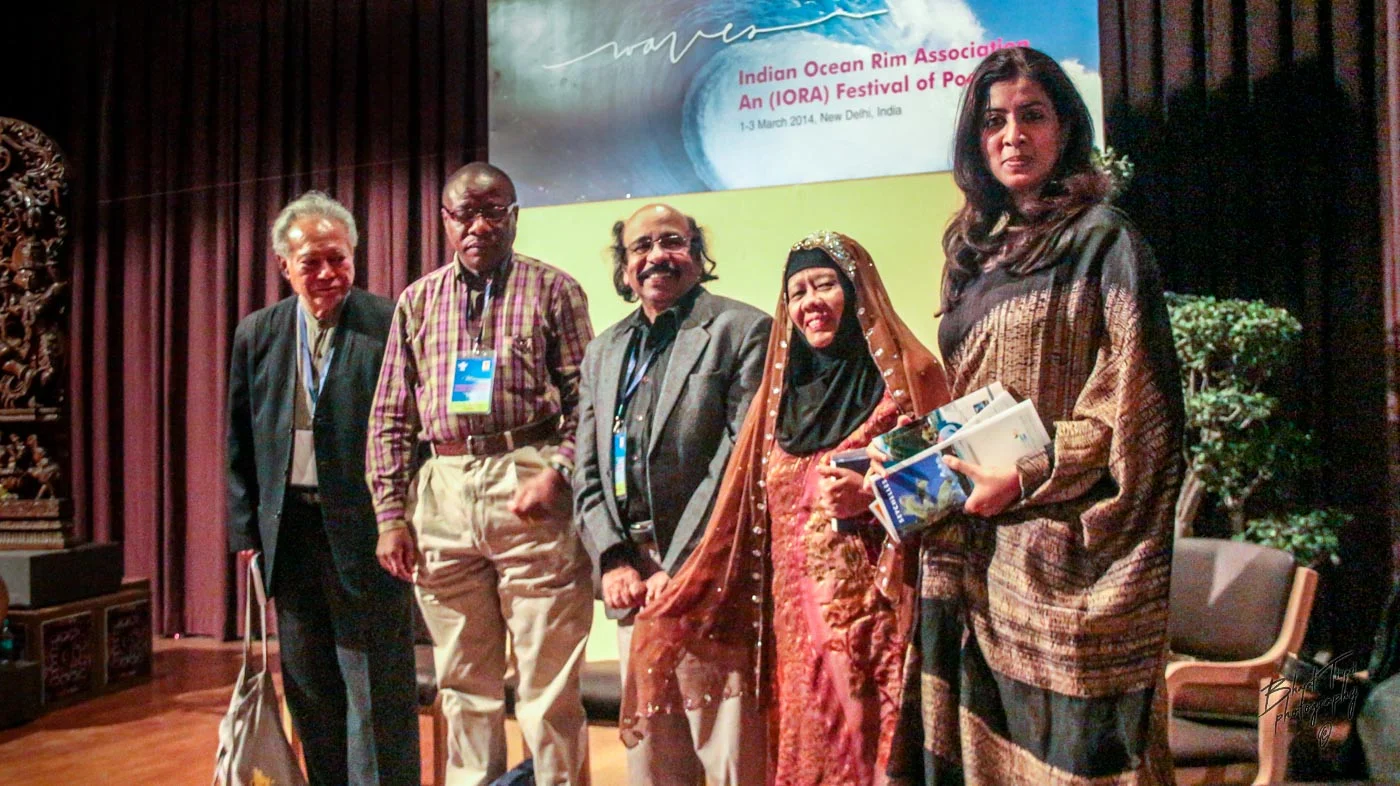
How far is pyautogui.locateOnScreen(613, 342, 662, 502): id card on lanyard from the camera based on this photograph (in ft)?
8.39

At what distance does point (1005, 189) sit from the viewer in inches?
87.0

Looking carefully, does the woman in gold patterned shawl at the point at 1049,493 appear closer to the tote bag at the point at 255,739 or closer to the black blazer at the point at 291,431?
the black blazer at the point at 291,431

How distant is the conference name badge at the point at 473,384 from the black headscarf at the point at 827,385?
0.76 metres

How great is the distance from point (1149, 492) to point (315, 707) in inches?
87.2

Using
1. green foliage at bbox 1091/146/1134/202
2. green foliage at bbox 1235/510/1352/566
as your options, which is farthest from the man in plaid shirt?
green foliage at bbox 1235/510/1352/566

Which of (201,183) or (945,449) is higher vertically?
(201,183)

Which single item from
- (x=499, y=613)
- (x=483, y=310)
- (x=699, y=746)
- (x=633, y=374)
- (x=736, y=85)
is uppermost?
(x=736, y=85)

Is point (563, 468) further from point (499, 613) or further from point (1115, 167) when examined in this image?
point (1115, 167)

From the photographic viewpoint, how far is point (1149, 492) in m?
2.04

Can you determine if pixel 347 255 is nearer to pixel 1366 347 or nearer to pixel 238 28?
pixel 238 28

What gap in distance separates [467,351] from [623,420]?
1.55 ft

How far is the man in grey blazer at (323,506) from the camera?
2.98m

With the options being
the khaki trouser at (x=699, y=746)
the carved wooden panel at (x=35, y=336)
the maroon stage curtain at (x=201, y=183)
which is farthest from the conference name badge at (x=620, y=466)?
the carved wooden panel at (x=35, y=336)

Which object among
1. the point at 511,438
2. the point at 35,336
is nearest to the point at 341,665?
the point at 511,438
